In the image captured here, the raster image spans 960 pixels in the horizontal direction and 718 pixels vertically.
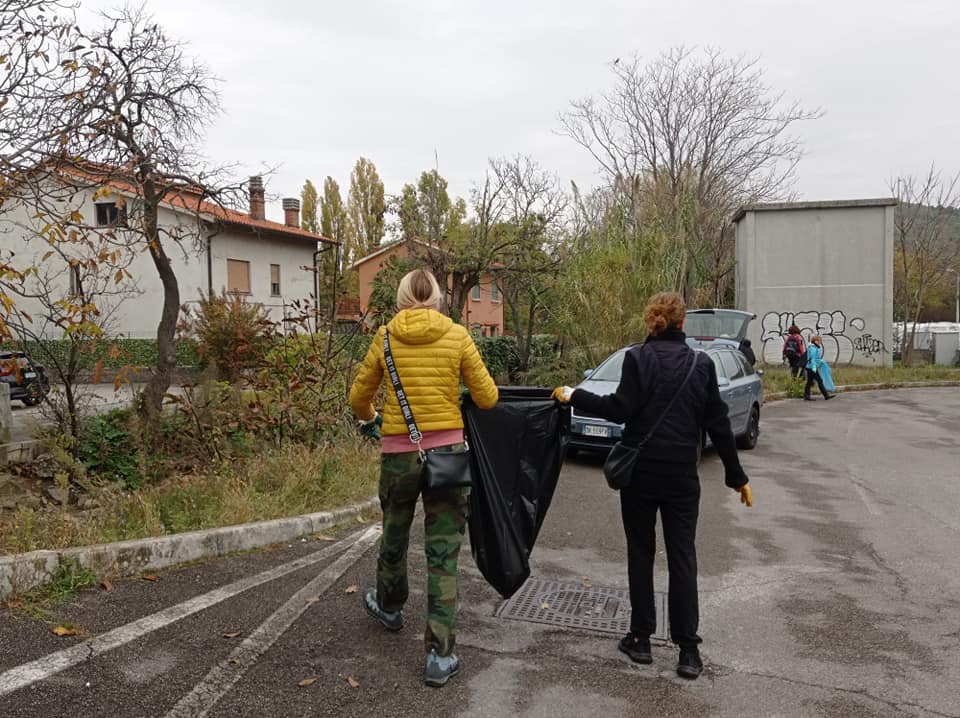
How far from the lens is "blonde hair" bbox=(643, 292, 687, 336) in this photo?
3.87 metres

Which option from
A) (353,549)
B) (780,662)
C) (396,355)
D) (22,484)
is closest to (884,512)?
(780,662)

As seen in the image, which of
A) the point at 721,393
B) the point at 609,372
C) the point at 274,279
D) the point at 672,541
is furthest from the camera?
the point at 274,279

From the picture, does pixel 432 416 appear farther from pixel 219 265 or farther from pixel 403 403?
pixel 219 265

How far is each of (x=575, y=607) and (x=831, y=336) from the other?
25118 mm

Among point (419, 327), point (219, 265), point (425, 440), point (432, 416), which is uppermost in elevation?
point (219, 265)

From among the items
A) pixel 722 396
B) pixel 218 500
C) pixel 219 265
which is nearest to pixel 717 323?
pixel 722 396

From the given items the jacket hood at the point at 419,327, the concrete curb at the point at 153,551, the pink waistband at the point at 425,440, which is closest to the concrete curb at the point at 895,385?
the concrete curb at the point at 153,551

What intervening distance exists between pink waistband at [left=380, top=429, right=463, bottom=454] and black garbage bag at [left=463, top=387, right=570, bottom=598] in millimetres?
244

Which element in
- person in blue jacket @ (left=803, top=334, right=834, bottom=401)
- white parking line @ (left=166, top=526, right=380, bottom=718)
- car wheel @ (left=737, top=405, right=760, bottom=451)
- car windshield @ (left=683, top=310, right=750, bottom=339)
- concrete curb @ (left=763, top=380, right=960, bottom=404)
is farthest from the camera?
concrete curb @ (left=763, top=380, right=960, bottom=404)

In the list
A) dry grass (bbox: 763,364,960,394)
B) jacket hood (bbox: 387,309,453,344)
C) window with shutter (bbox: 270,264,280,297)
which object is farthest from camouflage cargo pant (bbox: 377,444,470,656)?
window with shutter (bbox: 270,264,280,297)

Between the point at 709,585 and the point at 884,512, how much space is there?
331 cm

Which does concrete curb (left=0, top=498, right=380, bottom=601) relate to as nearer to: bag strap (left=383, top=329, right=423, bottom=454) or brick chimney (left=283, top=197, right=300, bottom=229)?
bag strap (left=383, top=329, right=423, bottom=454)

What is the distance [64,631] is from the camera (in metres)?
3.91

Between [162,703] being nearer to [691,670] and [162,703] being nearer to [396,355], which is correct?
[396,355]
